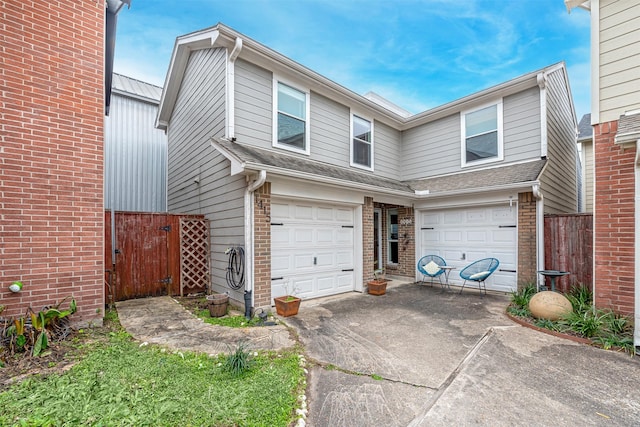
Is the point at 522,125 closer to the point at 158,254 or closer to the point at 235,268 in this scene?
the point at 235,268

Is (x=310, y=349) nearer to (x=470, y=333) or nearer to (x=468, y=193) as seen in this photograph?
(x=470, y=333)

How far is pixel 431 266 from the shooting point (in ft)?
24.8

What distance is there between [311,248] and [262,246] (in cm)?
133

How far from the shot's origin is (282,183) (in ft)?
18.1

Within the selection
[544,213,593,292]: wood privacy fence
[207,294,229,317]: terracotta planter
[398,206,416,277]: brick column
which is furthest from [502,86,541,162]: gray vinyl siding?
[207,294,229,317]: terracotta planter

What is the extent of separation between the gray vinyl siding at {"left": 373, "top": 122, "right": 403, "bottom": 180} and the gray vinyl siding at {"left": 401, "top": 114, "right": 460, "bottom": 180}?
0.21 m

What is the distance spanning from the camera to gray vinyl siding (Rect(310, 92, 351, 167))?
6.89 meters

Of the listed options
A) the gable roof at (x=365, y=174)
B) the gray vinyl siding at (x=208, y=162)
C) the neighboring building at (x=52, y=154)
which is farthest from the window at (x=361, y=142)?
the neighboring building at (x=52, y=154)

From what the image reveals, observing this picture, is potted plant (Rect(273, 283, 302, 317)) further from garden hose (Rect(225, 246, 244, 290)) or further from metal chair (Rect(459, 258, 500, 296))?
metal chair (Rect(459, 258, 500, 296))

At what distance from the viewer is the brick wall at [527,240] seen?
629 centimetres

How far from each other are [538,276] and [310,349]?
5.29m

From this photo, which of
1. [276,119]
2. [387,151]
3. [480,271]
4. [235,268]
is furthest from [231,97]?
[480,271]

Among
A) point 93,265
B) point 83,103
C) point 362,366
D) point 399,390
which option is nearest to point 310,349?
point 362,366

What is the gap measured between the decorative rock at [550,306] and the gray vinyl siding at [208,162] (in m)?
4.98
